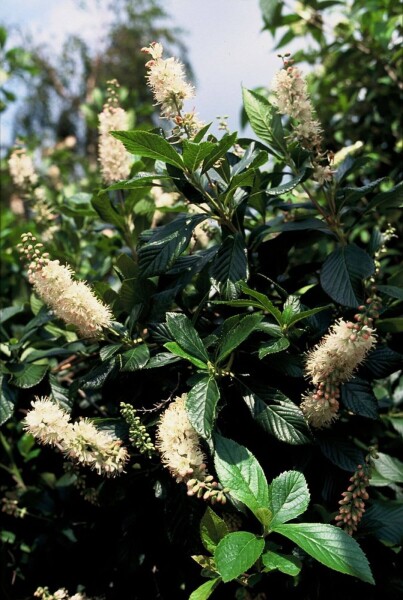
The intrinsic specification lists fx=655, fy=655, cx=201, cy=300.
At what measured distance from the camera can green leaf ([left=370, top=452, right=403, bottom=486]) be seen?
1.48 meters

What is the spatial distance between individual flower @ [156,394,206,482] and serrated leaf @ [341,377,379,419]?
0.99ft

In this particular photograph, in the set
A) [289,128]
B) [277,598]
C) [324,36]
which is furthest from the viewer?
[324,36]

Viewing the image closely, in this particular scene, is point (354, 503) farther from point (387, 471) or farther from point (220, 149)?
point (220, 149)

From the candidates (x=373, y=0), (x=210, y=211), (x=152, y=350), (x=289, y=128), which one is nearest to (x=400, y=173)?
(x=373, y=0)

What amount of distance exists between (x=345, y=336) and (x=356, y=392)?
209mm

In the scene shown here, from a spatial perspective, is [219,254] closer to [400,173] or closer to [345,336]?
[345,336]

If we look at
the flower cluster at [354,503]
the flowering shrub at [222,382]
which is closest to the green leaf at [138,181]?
the flowering shrub at [222,382]

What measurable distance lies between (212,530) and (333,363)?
1.18ft

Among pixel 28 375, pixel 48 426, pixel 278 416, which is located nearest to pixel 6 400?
pixel 28 375

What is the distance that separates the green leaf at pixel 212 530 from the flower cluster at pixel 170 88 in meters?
0.74

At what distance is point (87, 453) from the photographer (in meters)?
1.22

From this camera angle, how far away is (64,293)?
1.27m

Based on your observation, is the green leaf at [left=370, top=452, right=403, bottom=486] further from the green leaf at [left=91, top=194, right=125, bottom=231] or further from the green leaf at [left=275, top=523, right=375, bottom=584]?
the green leaf at [left=91, top=194, right=125, bottom=231]

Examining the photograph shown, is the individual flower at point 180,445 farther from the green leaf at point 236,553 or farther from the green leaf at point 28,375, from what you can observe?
the green leaf at point 28,375
